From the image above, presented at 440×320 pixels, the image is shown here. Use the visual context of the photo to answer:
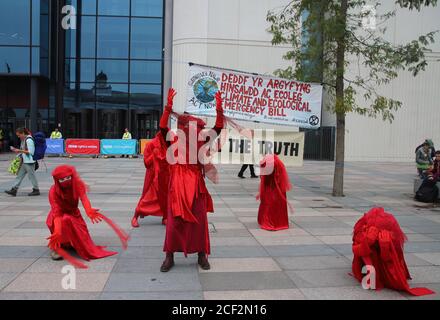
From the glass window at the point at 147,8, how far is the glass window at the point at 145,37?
0.39m

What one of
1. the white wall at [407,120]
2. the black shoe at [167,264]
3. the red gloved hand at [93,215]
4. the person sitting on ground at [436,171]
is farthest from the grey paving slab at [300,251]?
the white wall at [407,120]

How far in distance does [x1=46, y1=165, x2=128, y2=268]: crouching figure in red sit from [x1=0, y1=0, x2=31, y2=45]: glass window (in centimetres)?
2494

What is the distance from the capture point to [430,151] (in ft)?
46.7

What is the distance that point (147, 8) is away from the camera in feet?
105

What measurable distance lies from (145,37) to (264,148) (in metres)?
23.7

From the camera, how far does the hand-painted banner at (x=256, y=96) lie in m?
11.2

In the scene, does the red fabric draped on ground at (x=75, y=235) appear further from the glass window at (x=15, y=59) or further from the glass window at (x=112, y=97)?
the glass window at (x=112, y=97)

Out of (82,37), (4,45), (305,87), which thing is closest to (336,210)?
(305,87)

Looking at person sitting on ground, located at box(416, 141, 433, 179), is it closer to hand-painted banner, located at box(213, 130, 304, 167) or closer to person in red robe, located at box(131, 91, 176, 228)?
hand-painted banner, located at box(213, 130, 304, 167)

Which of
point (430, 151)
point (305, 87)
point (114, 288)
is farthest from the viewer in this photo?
point (430, 151)

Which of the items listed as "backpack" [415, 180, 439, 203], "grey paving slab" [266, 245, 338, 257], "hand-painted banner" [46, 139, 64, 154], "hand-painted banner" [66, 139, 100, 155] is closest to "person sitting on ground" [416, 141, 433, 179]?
"backpack" [415, 180, 439, 203]

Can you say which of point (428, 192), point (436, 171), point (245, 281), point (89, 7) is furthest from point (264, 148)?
point (89, 7)
